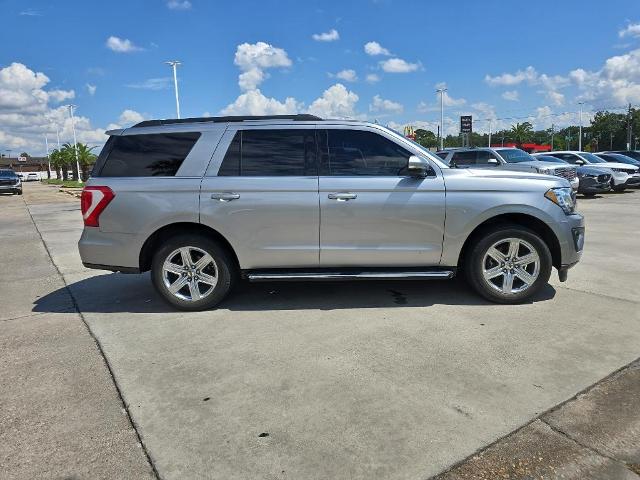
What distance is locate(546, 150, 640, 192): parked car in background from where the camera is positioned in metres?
18.7

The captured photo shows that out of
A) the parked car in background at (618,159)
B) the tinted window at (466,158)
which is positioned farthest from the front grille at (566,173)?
the parked car in background at (618,159)

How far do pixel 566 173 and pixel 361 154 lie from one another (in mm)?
12892

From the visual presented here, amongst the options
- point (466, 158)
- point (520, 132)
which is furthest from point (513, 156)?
point (520, 132)

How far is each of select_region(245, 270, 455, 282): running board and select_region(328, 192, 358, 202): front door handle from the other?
74 cm

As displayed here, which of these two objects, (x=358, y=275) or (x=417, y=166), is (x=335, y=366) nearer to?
(x=358, y=275)

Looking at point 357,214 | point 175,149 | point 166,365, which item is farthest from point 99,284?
point 357,214

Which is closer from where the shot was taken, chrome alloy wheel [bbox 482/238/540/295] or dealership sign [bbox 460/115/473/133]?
chrome alloy wheel [bbox 482/238/540/295]

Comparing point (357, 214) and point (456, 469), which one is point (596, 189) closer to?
point (357, 214)

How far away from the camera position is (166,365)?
141 inches

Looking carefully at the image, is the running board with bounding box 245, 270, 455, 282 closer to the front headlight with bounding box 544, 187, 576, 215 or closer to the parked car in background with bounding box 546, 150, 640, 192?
the front headlight with bounding box 544, 187, 576, 215

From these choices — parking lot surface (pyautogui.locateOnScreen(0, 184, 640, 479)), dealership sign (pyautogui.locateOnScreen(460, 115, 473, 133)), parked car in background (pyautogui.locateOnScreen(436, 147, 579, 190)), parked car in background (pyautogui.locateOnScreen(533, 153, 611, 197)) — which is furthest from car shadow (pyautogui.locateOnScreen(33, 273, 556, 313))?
dealership sign (pyautogui.locateOnScreen(460, 115, 473, 133))

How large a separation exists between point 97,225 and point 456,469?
4010 millimetres

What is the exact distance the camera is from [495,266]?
4777 millimetres

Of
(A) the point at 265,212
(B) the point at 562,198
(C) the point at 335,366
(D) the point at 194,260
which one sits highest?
(B) the point at 562,198
